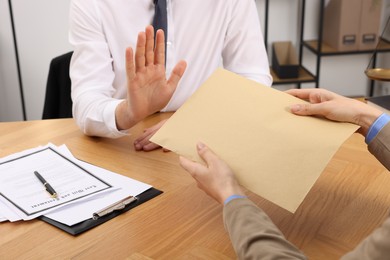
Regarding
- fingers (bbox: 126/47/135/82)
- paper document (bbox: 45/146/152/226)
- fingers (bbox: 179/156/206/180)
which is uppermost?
fingers (bbox: 126/47/135/82)

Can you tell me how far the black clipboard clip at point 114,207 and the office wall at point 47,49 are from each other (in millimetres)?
2279

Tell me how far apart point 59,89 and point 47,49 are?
1.35 m

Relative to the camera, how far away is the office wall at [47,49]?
2.98 meters

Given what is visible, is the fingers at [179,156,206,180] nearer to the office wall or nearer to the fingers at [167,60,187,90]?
the fingers at [167,60,187,90]

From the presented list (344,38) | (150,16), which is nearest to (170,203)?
(150,16)

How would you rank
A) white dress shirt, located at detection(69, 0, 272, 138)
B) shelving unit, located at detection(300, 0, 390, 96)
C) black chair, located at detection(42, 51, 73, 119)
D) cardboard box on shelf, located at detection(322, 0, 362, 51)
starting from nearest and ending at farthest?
white dress shirt, located at detection(69, 0, 272, 138) → black chair, located at detection(42, 51, 73, 119) → cardboard box on shelf, located at detection(322, 0, 362, 51) → shelving unit, located at detection(300, 0, 390, 96)

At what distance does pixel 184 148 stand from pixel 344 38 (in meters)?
2.30

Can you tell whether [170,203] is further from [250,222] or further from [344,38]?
[344,38]

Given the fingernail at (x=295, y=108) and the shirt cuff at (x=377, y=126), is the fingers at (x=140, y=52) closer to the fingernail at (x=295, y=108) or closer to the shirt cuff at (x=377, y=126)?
the fingernail at (x=295, y=108)

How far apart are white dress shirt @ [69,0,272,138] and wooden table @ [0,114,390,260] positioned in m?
0.35

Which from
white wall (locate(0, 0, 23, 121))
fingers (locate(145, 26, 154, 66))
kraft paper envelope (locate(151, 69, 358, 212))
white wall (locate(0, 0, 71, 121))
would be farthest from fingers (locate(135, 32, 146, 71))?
white wall (locate(0, 0, 23, 121))

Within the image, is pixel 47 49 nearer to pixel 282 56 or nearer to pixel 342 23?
pixel 282 56

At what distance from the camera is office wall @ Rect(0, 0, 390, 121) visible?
9.77ft

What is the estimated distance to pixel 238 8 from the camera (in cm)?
162
